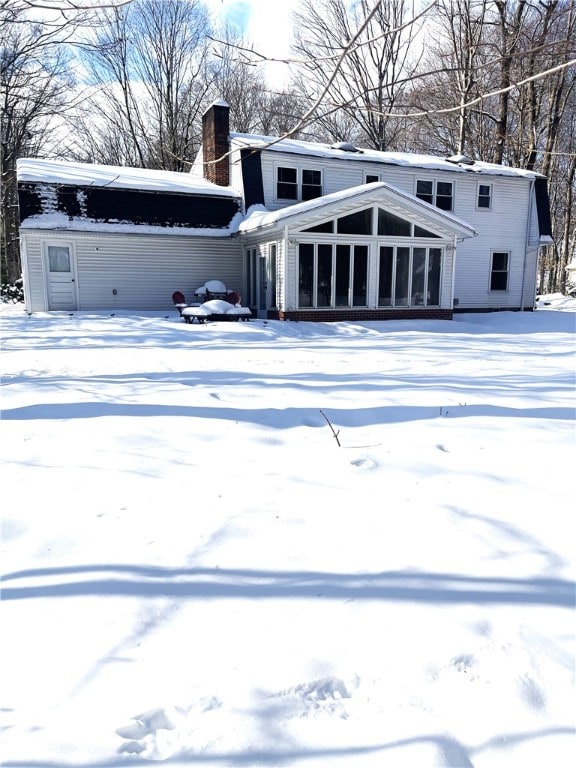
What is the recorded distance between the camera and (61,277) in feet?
49.1

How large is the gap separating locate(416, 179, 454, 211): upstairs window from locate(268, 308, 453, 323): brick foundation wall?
5.18 m

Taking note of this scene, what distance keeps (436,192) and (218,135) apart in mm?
7908

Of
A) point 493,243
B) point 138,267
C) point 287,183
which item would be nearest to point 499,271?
point 493,243

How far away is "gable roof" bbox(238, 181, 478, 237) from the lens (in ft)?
43.4

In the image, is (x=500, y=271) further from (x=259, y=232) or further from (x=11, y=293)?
(x=11, y=293)

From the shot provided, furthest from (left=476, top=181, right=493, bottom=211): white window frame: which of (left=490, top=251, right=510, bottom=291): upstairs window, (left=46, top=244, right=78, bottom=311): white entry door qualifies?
(left=46, top=244, right=78, bottom=311): white entry door

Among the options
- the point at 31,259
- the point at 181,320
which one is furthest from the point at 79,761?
the point at 31,259

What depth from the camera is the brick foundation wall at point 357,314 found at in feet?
46.0

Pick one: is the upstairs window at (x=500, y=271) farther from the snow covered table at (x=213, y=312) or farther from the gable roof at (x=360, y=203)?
the snow covered table at (x=213, y=312)

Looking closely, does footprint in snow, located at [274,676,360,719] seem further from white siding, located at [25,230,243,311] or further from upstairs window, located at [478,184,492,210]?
upstairs window, located at [478,184,492,210]

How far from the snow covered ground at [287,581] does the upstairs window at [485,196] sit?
53.6 feet

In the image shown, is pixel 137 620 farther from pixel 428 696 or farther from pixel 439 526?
pixel 439 526

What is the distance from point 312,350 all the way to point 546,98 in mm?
27416

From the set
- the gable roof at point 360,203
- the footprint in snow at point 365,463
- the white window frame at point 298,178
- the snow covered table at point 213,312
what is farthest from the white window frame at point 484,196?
the footprint in snow at point 365,463
